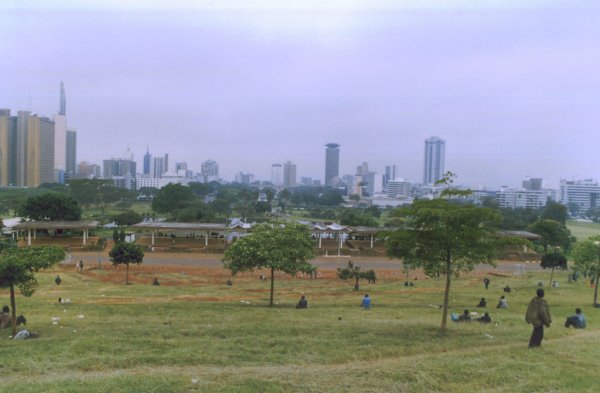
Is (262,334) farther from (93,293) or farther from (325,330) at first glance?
(93,293)

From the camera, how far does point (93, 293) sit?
24.2 metres

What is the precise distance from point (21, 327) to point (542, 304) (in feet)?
47.7

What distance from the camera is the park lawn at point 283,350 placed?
29.2 ft

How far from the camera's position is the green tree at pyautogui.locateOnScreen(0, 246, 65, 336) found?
1239 cm

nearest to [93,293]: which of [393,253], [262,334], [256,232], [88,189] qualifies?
[256,232]

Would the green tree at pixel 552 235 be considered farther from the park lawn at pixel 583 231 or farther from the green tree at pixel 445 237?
the green tree at pixel 445 237

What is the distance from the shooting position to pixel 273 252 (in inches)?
851

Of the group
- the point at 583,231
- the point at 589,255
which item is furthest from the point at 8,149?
the point at 589,255

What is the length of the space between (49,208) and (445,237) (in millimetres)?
55553

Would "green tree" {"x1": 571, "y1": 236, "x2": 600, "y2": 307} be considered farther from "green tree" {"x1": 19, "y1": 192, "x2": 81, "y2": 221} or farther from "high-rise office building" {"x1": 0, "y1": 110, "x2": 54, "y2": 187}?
"high-rise office building" {"x1": 0, "y1": 110, "x2": 54, "y2": 187}

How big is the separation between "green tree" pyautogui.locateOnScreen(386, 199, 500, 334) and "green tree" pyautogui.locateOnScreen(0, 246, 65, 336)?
32.5 ft

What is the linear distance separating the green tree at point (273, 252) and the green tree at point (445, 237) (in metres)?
7.94

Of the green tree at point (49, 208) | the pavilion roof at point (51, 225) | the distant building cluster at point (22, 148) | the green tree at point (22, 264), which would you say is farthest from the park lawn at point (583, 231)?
the distant building cluster at point (22, 148)

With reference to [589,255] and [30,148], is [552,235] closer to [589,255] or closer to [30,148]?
[589,255]
